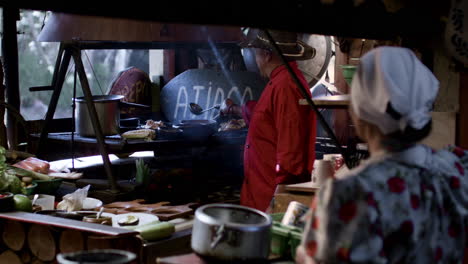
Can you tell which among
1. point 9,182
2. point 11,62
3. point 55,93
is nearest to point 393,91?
point 9,182

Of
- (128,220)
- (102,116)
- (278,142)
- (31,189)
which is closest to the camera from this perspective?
(128,220)

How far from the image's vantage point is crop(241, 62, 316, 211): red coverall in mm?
5430

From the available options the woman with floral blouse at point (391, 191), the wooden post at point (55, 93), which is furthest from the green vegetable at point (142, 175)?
the woman with floral blouse at point (391, 191)

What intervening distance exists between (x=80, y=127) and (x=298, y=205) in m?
3.55

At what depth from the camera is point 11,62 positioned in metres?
8.19

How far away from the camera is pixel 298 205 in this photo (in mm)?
3889

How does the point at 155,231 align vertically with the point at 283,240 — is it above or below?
below

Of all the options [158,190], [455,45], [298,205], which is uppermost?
[455,45]

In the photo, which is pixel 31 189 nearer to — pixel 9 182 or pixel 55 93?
pixel 9 182

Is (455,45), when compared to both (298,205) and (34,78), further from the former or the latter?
(34,78)

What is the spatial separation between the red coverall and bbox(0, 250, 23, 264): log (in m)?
2.08

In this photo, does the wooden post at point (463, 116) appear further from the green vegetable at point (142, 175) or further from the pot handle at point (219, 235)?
the green vegetable at point (142, 175)

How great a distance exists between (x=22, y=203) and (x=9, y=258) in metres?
0.47

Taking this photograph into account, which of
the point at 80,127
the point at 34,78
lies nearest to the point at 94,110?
the point at 80,127
